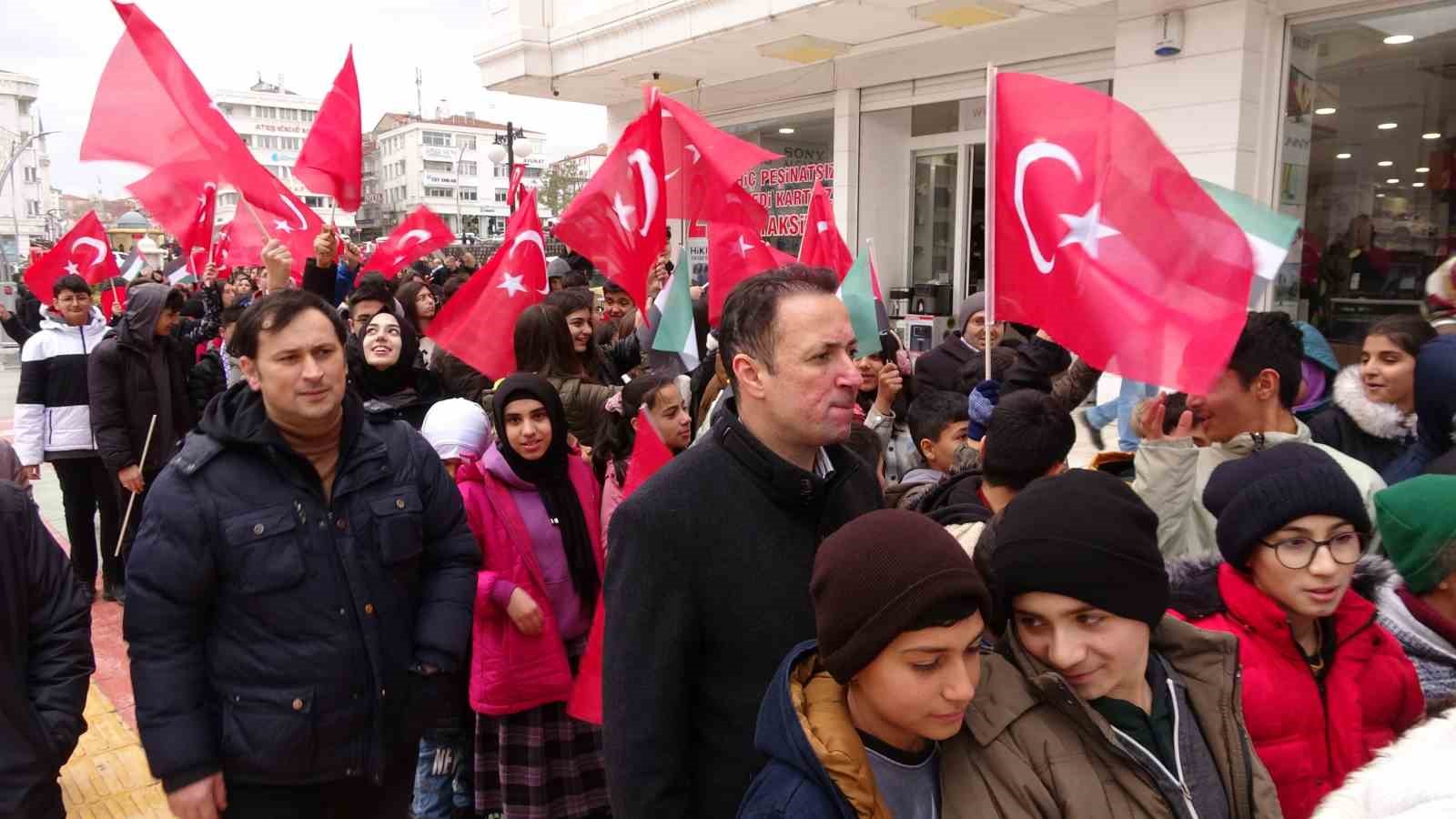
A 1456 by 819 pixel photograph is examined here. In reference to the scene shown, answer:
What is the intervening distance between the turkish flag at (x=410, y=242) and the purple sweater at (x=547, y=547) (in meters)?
6.68

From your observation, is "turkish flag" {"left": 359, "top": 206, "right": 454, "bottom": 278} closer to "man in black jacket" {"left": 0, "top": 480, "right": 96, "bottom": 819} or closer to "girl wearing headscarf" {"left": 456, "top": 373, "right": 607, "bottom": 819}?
"girl wearing headscarf" {"left": 456, "top": 373, "right": 607, "bottom": 819}

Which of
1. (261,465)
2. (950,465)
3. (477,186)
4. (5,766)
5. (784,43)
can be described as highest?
(477,186)

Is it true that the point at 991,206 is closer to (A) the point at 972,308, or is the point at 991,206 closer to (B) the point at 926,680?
(B) the point at 926,680

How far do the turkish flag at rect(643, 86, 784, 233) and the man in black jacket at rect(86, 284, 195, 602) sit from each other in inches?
130

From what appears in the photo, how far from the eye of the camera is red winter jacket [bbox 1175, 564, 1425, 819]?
1981mm

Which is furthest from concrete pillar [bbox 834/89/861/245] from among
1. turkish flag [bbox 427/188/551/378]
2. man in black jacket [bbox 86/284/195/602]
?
man in black jacket [bbox 86/284/195/602]

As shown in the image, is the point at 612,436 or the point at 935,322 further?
the point at 935,322

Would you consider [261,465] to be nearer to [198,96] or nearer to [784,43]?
[198,96]

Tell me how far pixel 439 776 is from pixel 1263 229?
11.9 feet

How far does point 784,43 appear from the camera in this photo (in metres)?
10.0

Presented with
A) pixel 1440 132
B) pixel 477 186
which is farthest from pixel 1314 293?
pixel 477 186

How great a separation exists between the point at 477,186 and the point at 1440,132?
89.7 meters

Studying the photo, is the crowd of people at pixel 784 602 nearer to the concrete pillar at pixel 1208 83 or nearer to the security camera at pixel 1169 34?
the concrete pillar at pixel 1208 83

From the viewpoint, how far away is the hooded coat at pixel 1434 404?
9.86 ft
